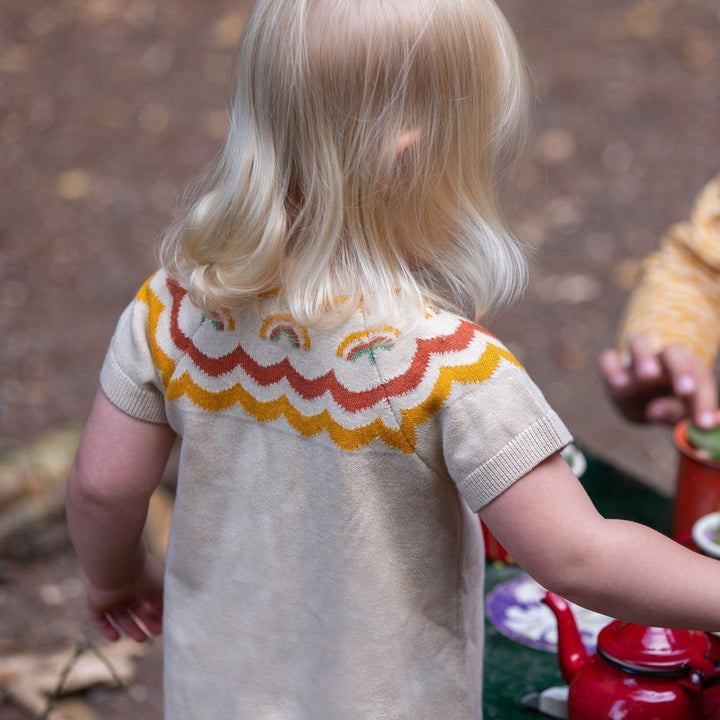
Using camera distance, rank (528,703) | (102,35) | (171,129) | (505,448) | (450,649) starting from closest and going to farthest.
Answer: (505,448) < (450,649) < (528,703) < (171,129) < (102,35)

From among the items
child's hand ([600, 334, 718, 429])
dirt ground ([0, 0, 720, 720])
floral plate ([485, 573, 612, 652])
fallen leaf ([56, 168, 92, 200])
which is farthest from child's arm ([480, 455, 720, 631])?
fallen leaf ([56, 168, 92, 200])

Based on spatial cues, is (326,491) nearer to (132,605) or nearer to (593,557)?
(593,557)

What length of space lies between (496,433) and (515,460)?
0.09ft

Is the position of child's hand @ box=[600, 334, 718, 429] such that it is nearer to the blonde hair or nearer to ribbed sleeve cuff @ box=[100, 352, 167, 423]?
the blonde hair

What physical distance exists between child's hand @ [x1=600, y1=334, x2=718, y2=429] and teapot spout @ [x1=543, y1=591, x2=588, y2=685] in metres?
0.66

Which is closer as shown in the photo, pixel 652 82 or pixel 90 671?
pixel 90 671

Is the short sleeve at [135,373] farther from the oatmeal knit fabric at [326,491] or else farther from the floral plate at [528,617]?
the floral plate at [528,617]

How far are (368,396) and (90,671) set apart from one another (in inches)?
69.8

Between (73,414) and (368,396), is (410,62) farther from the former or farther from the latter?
(73,414)

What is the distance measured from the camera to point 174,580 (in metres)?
1.07

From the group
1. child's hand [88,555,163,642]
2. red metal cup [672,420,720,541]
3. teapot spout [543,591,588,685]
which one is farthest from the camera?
red metal cup [672,420,720,541]

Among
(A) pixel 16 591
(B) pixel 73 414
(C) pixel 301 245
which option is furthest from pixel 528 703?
(B) pixel 73 414

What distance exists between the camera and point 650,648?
97 cm

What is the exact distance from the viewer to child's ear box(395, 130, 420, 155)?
0.89 metres
